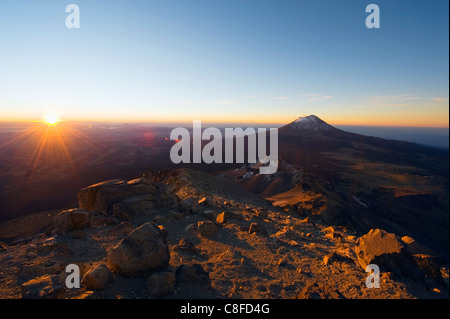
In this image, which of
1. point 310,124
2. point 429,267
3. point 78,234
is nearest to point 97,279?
point 78,234

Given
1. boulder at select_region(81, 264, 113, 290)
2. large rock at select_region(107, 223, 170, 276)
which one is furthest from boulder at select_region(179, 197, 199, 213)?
boulder at select_region(81, 264, 113, 290)

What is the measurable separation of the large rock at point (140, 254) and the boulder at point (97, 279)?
0.26 m

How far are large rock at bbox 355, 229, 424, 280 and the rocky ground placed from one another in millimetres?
20

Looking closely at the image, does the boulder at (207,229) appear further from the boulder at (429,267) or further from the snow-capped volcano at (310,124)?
the snow-capped volcano at (310,124)

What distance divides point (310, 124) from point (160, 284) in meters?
124

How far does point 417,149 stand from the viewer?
99938 mm

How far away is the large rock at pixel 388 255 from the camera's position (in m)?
4.67

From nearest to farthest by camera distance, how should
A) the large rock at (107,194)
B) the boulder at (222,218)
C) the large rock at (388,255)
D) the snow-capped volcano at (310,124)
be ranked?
the large rock at (388,255) → the large rock at (107,194) → the boulder at (222,218) → the snow-capped volcano at (310,124)

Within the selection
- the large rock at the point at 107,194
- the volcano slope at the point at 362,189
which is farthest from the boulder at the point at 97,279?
the volcano slope at the point at 362,189

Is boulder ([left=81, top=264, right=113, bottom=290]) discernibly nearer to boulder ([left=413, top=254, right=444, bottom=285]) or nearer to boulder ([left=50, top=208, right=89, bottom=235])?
boulder ([left=50, top=208, right=89, bottom=235])

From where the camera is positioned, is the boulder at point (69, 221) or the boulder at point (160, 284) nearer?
the boulder at point (160, 284)

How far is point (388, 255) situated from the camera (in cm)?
488

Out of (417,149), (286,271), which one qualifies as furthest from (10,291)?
(417,149)

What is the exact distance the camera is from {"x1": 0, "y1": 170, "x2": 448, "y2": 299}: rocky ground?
3697mm
